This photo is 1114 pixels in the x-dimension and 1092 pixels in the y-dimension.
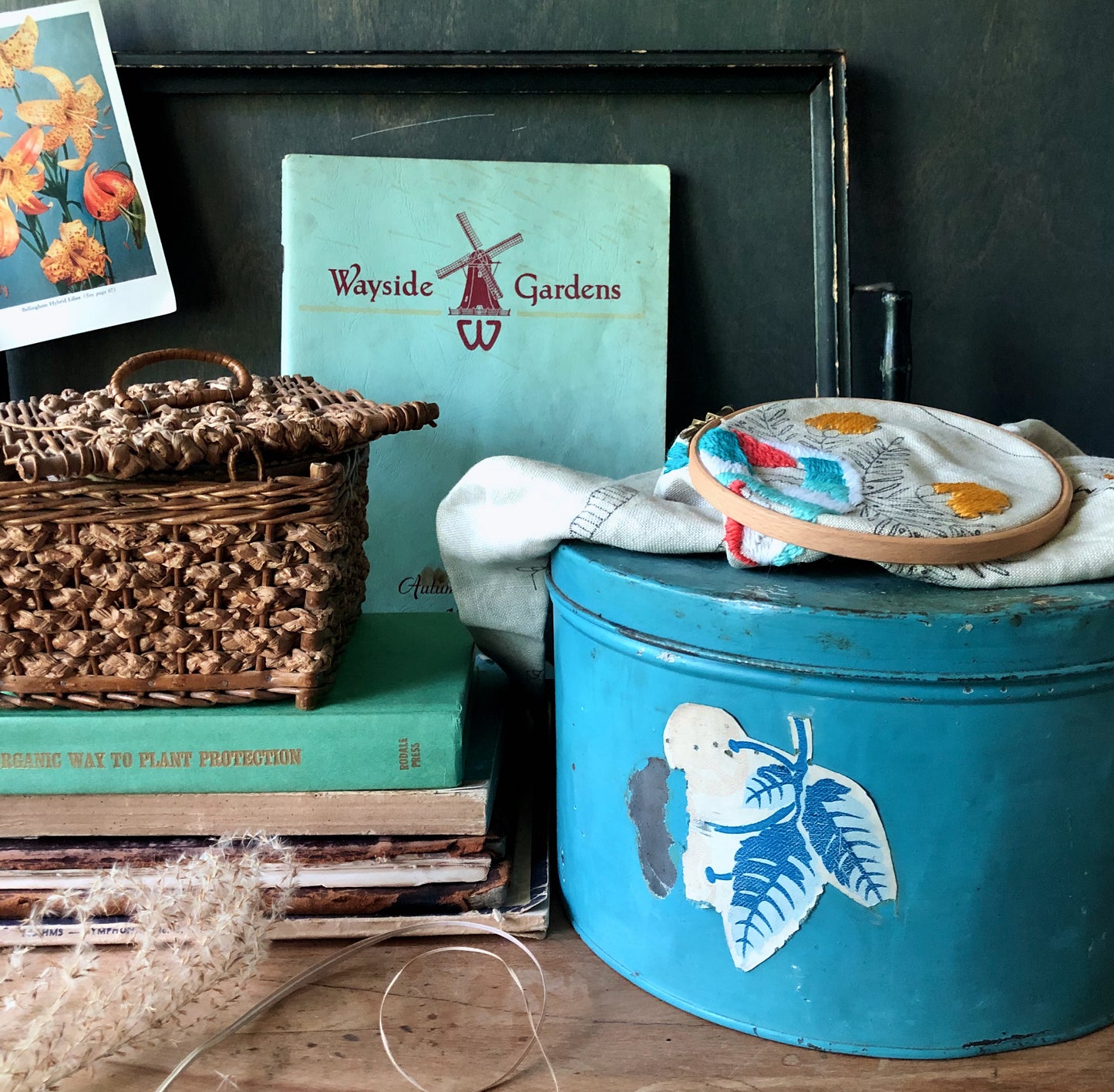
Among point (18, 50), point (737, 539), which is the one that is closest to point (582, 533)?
point (737, 539)

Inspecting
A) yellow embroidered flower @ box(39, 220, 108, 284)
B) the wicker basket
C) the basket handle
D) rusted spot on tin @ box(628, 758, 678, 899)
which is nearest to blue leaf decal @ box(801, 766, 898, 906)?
rusted spot on tin @ box(628, 758, 678, 899)

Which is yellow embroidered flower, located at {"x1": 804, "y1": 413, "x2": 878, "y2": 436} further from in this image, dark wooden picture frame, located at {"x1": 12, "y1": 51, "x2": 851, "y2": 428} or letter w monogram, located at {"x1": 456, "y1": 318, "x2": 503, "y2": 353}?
letter w monogram, located at {"x1": 456, "y1": 318, "x2": 503, "y2": 353}

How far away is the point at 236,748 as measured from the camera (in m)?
0.80

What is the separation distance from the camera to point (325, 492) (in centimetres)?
77

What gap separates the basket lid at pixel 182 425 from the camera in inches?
27.9

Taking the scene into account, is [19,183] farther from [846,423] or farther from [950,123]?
[950,123]

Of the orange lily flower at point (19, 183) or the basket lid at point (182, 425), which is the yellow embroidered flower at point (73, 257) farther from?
the basket lid at point (182, 425)

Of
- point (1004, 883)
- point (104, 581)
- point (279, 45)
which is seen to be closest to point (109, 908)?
point (104, 581)

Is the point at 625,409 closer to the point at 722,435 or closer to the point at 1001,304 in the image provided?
the point at 722,435

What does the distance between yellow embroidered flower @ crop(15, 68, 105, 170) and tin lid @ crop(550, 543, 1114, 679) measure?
2.68 feet

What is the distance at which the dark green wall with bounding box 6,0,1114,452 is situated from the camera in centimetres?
110

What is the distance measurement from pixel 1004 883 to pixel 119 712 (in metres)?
0.68

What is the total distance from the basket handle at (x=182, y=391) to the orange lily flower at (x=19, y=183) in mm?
353

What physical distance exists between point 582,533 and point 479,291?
45 centimetres
